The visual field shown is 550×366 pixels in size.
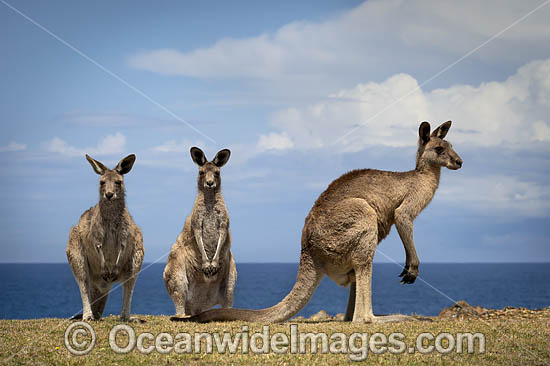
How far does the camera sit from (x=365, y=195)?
9555 millimetres

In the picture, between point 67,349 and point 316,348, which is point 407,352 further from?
point 67,349

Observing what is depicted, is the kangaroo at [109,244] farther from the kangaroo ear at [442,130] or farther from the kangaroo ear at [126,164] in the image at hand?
the kangaroo ear at [442,130]

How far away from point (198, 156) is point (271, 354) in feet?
13.1

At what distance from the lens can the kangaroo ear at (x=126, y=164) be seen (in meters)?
9.09

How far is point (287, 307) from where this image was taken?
29.3 feet

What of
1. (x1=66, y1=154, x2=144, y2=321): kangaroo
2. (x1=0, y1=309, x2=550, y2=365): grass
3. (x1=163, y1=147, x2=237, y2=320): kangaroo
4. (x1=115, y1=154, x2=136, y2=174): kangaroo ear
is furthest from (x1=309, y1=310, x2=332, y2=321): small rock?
(x1=115, y1=154, x2=136, y2=174): kangaroo ear

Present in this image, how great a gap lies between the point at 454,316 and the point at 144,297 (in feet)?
252

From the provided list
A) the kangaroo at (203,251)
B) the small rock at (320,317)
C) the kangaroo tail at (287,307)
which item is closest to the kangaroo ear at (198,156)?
the kangaroo at (203,251)

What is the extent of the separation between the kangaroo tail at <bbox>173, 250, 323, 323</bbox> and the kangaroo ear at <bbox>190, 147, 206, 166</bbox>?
2295mm

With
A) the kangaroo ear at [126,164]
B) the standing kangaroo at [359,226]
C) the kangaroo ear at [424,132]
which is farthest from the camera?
the kangaroo ear at [424,132]

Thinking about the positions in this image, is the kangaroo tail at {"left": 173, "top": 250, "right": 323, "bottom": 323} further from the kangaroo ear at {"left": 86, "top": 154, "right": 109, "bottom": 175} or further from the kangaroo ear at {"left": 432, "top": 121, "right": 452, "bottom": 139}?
the kangaroo ear at {"left": 432, "top": 121, "right": 452, "bottom": 139}

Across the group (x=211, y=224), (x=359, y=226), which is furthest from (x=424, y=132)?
(x=211, y=224)

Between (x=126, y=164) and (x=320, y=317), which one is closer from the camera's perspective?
(x=126, y=164)

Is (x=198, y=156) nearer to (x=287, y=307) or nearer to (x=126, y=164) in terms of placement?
(x=126, y=164)
